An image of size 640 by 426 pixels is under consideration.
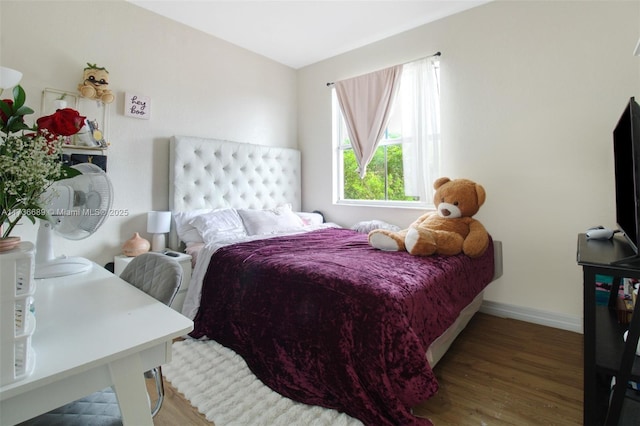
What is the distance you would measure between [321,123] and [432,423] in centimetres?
330

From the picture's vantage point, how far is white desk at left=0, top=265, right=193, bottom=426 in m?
0.69

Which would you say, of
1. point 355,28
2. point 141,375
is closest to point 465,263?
point 141,375

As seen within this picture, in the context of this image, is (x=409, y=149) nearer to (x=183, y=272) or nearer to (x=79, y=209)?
(x=183, y=272)

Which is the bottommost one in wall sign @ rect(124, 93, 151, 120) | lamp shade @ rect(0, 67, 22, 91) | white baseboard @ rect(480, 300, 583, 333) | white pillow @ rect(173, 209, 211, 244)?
white baseboard @ rect(480, 300, 583, 333)

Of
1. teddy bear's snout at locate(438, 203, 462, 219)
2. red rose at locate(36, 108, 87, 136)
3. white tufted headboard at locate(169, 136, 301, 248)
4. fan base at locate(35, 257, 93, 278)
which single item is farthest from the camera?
white tufted headboard at locate(169, 136, 301, 248)

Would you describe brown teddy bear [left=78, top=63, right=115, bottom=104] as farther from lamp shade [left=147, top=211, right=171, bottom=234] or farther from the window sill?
the window sill

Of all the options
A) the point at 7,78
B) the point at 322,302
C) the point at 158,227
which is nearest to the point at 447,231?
the point at 322,302

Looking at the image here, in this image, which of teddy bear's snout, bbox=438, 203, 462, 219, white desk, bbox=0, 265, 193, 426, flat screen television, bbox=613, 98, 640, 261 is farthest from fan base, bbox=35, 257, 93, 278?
flat screen television, bbox=613, 98, 640, 261

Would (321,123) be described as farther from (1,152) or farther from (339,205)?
(1,152)

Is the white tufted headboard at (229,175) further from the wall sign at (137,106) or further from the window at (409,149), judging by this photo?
the window at (409,149)

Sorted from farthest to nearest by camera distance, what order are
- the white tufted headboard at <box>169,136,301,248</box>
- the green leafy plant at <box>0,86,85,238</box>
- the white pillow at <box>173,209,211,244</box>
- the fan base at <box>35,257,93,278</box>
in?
the white tufted headboard at <box>169,136,301,248</box>
the white pillow at <box>173,209,211,244</box>
the fan base at <box>35,257,93,278</box>
the green leafy plant at <box>0,86,85,238</box>

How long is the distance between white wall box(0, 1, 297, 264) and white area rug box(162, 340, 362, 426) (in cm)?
130

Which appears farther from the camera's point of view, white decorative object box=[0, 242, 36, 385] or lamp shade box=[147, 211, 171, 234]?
lamp shade box=[147, 211, 171, 234]

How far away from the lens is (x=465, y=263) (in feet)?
6.69
